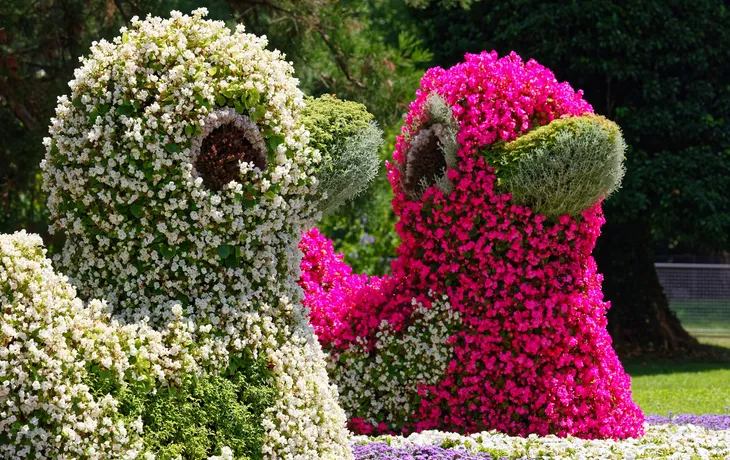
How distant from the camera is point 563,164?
236 inches

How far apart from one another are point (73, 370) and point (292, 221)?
4.76ft

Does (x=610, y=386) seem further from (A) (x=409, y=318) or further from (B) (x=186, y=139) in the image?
(B) (x=186, y=139)

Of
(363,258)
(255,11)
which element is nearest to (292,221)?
(255,11)

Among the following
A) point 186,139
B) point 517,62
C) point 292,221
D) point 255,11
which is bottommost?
point 292,221

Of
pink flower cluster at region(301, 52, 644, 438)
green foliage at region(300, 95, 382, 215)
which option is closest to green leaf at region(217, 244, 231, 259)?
green foliage at region(300, 95, 382, 215)

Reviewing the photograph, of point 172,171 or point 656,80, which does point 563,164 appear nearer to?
point 172,171

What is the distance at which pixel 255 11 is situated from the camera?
37.2 feet

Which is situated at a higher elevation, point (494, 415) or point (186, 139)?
point (186, 139)

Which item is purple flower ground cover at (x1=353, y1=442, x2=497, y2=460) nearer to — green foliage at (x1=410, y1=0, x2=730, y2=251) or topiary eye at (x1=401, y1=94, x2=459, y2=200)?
topiary eye at (x1=401, y1=94, x2=459, y2=200)

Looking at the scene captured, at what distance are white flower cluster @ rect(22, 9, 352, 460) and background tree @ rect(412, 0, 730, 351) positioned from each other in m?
10.8

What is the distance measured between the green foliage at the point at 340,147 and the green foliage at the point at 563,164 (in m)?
0.92

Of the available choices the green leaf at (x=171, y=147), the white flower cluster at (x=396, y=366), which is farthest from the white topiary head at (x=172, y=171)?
the white flower cluster at (x=396, y=366)

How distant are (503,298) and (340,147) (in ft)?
5.15

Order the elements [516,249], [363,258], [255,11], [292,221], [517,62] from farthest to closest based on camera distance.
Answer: [363,258], [255,11], [517,62], [516,249], [292,221]
